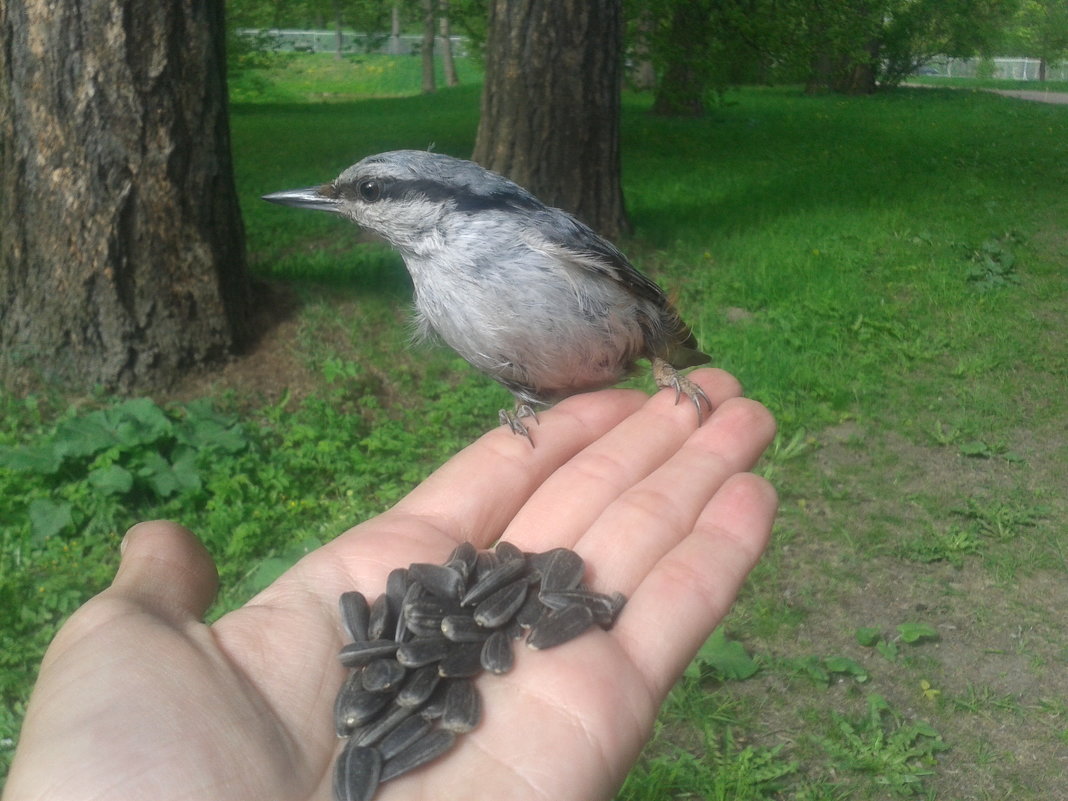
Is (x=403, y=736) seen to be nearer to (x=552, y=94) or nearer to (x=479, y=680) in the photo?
(x=479, y=680)

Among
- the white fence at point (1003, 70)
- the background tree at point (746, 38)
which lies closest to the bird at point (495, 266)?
the background tree at point (746, 38)

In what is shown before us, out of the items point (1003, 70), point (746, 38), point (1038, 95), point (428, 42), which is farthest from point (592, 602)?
point (1003, 70)

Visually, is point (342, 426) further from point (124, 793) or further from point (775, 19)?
point (775, 19)

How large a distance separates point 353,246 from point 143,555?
457 cm

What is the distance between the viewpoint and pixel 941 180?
10398mm

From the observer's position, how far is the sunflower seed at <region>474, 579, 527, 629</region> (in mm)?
2115

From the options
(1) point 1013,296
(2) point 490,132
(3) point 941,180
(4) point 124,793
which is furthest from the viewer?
(3) point 941,180

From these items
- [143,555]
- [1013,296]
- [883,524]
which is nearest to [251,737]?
[143,555]

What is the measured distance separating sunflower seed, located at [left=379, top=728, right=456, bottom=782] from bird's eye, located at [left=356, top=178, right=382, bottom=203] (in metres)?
1.66

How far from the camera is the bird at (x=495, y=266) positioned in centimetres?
257

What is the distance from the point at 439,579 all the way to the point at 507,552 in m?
0.22

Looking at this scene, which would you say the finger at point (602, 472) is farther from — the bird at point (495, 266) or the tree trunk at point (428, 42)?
the tree trunk at point (428, 42)

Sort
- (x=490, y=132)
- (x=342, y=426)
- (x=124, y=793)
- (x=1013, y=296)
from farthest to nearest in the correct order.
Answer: (x=1013, y=296) < (x=490, y=132) < (x=342, y=426) < (x=124, y=793)

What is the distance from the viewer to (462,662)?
2014 millimetres
